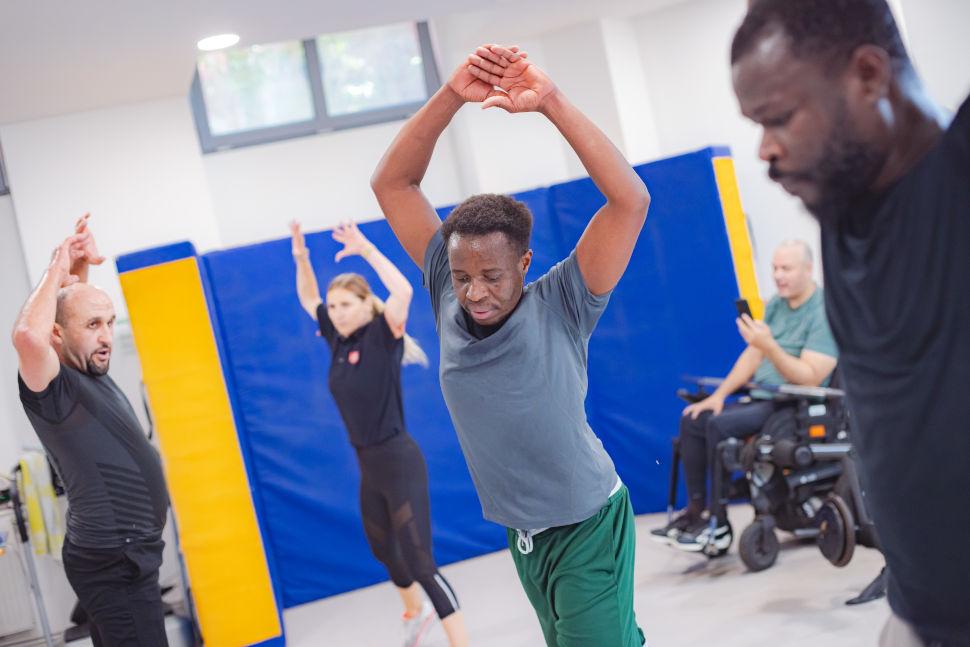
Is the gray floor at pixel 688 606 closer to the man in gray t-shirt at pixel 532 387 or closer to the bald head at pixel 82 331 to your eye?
the man in gray t-shirt at pixel 532 387

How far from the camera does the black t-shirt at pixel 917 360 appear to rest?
0.99m

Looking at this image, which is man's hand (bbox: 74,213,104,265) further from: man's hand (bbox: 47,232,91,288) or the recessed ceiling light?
the recessed ceiling light

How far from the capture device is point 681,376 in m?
5.76

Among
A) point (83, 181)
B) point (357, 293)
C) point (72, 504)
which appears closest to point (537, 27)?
point (83, 181)

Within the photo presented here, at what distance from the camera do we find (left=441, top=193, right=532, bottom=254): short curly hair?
210 centimetres

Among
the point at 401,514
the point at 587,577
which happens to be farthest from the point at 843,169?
the point at 401,514

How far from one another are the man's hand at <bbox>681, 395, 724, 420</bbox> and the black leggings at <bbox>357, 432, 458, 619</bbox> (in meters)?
1.39

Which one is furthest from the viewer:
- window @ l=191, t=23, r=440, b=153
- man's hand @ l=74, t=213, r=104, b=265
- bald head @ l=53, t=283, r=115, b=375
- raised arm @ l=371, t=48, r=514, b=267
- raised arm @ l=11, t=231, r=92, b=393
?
window @ l=191, t=23, r=440, b=153

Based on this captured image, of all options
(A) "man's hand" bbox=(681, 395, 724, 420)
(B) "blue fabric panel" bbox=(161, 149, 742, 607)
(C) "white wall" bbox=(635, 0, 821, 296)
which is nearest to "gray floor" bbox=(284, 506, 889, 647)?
(B) "blue fabric panel" bbox=(161, 149, 742, 607)

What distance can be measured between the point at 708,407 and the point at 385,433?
1.55m

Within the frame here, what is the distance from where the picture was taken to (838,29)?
1.00 meters

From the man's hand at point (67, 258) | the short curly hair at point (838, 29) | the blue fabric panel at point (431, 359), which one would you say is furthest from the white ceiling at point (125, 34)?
the short curly hair at point (838, 29)

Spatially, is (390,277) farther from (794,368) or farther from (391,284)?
(794,368)

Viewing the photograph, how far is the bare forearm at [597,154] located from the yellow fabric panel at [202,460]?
3.21 metres
